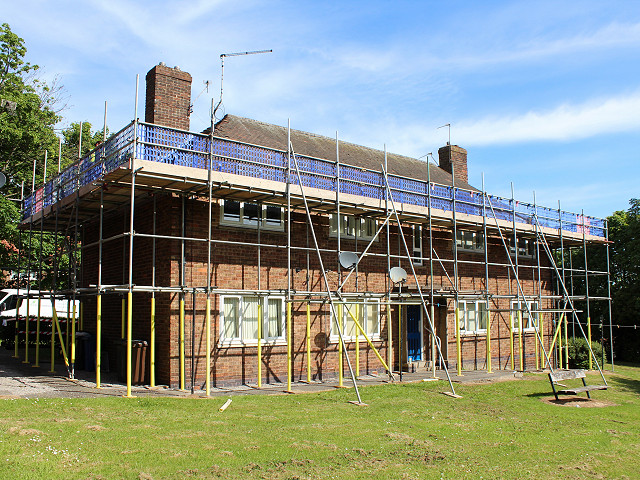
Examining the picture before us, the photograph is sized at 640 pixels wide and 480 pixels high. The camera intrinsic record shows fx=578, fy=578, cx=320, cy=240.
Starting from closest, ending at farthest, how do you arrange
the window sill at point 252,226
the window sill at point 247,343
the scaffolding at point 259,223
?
the scaffolding at point 259,223 < the window sill at point 247,343 < the window sill at point 252,226

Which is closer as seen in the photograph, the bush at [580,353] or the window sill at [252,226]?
the window sill at [252,226]

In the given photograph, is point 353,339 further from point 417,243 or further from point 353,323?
point 417,243

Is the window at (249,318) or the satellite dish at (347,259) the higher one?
the satellite dish at (347,259)

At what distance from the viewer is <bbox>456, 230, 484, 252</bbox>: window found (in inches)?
799

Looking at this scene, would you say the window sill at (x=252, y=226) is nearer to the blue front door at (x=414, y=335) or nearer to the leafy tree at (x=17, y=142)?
the blue front door at (x=414, y=335)

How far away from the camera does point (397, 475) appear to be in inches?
280

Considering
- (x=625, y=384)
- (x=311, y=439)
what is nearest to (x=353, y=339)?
(x=311, y=439)

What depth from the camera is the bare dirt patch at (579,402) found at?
12969 mm

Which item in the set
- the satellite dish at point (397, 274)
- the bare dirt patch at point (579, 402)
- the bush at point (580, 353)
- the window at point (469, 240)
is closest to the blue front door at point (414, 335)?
the window at point (469, 240)

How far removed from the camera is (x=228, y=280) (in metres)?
14.2

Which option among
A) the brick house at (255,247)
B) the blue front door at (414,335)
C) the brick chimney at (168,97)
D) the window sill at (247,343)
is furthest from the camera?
the blue front door at (414,335)

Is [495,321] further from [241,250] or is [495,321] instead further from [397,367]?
[241,250]

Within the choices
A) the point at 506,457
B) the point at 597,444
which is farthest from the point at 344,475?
the point at 597,444

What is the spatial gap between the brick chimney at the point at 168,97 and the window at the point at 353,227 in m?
4.89
